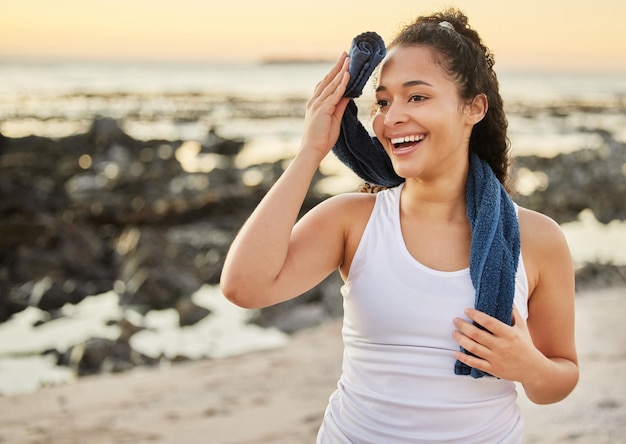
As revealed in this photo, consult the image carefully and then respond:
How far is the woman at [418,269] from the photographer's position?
177 cm

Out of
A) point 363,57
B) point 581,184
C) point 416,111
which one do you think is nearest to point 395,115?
point 416,111

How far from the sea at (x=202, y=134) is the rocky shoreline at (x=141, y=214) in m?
0.20

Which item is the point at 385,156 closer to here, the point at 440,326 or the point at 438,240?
the point at 438,240

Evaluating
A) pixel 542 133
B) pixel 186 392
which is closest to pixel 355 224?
pixel 186 392

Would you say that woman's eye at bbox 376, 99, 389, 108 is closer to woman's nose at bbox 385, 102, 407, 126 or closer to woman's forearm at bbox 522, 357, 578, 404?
woman's nose at bbox 385, 102, 407, 126

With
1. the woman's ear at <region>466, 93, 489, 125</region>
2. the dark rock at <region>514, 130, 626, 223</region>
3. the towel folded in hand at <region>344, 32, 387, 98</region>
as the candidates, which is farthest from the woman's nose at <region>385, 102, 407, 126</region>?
the dark rock at <region>514, 130, 626, 223</region>

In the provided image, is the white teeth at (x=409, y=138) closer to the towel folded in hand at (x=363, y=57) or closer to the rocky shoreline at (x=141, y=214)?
the towel folded in hand at (x=363, y=57)

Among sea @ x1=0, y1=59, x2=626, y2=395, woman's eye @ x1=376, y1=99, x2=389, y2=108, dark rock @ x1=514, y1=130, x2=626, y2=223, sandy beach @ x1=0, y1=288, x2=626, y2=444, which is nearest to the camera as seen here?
woman's eye @ x1=376, y1=99, x2=389, y2=108

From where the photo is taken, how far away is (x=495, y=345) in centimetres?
172

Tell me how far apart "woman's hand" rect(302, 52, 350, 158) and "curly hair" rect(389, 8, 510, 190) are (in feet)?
0.55

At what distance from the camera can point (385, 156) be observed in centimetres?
205

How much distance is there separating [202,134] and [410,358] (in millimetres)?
19469

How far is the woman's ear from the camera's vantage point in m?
1.97

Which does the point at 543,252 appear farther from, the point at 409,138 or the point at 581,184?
the point at 581,184
